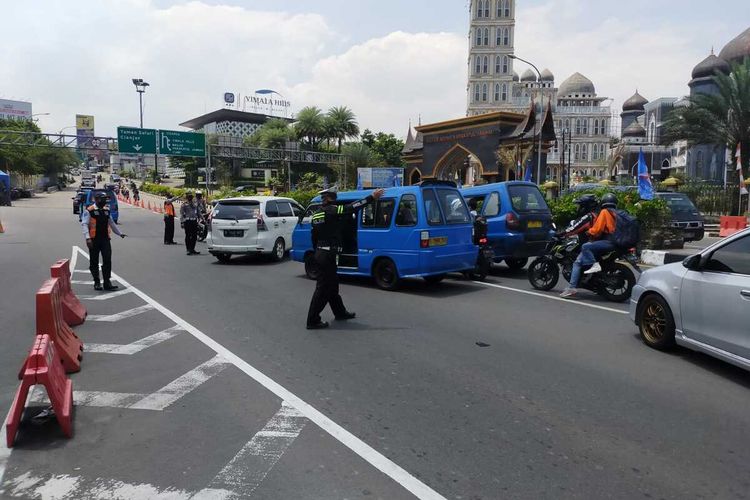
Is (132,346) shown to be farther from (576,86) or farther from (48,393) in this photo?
(576,86)

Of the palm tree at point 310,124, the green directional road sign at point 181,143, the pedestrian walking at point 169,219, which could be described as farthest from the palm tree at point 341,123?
the pedestrian walking at point 169,219

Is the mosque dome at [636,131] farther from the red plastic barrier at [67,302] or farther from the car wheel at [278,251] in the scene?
the red plastic barrier at [67,302]

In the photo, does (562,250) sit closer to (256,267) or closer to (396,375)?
(396,375)

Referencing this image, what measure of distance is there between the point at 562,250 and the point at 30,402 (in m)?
8.19

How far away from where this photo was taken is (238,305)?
9.13 metres

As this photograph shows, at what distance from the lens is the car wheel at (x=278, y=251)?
49.5 feet

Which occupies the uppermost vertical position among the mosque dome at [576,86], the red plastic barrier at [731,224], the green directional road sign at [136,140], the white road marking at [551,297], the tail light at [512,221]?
the mosque dome at [576,86]

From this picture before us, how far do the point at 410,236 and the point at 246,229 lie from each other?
6158 millimetres

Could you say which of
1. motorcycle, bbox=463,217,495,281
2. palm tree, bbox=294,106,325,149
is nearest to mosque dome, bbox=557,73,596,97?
palm tree, bbox=294,106,325,149

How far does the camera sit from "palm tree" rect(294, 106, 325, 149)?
7744 cm

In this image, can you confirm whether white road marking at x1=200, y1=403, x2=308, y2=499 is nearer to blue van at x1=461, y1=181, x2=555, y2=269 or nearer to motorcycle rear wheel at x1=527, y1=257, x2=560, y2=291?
motorcycle rear wheel at x1=527, y1=257, x2=560, y2=291

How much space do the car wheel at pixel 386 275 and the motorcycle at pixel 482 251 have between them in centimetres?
197

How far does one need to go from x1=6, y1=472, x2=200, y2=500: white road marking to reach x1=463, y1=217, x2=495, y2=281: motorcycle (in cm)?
866

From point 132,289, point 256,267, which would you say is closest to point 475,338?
point 132,289
